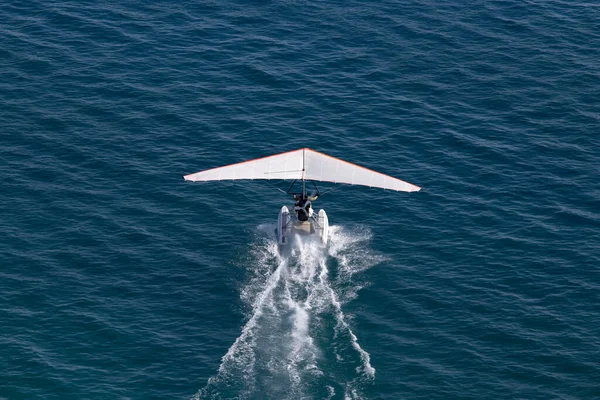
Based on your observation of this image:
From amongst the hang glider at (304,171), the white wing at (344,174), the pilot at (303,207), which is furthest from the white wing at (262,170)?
the pilot at (303,207)

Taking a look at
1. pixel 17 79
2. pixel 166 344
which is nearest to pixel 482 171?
pixel 166 344

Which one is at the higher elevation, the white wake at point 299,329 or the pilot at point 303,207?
the pilot at point 303,207

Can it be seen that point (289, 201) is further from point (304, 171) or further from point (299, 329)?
point (299, 329)

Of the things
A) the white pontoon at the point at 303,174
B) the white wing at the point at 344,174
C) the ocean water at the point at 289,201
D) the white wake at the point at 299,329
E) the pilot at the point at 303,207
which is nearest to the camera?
the white wake at the point at 299,329

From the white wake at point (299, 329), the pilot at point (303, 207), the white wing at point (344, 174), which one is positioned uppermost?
the white wing at point (344, 174)

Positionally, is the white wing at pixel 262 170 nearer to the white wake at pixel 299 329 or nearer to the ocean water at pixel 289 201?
the white wake at pixel 299 329

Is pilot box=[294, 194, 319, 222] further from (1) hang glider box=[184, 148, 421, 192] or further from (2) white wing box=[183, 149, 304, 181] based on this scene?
(2) white wing box=[183, 149, 304, 181]

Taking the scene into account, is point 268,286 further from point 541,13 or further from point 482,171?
point 541,13

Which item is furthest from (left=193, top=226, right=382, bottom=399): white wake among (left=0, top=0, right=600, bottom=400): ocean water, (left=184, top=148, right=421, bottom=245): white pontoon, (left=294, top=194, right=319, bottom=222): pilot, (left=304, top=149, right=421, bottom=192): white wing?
(left=304, top=149, right=421, bottom=192): white wing
